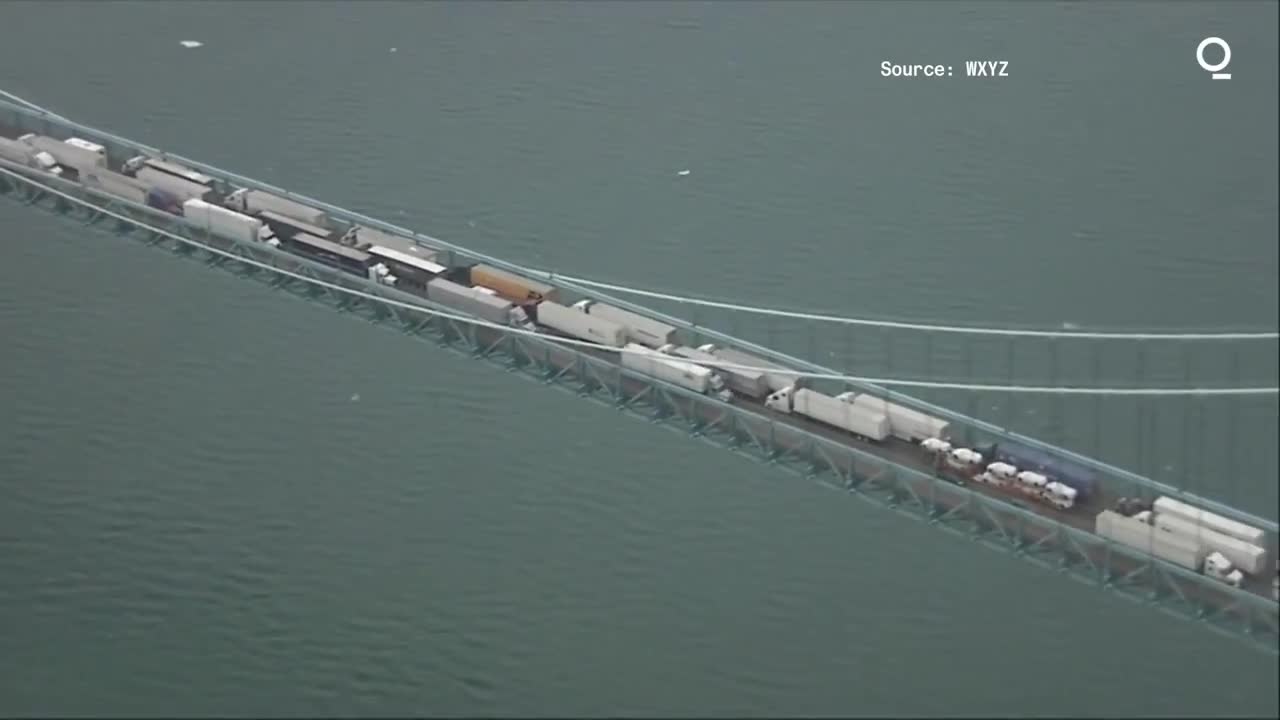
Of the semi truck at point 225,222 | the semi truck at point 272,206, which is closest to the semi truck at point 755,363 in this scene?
the semi truck at point 272,206

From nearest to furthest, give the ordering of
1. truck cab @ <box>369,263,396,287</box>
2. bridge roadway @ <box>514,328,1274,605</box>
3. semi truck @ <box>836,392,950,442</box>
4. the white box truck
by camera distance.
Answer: the white box truck < bridge roadway @ <box>514,328,1274,605</box> < semi truck @ <box>836,392,950,442</box> < truck cab @ <box>369,263,396,287</box>

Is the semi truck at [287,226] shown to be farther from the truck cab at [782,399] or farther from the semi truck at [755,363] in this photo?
the truck cab at [782,399]

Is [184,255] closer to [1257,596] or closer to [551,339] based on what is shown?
[551,339]

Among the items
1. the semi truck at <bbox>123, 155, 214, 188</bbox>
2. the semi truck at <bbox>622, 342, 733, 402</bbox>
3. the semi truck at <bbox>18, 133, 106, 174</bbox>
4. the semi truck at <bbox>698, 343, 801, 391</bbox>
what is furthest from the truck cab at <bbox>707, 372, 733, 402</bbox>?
the semi truck at <bbox>18, 133, 106, 174</bbox>

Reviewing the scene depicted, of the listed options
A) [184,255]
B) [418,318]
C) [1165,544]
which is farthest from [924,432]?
[184,255]

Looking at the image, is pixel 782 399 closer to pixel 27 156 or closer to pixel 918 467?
pixel 918 467

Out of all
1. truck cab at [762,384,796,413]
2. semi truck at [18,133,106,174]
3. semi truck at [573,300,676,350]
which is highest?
semi truck at [18,133,106,174]

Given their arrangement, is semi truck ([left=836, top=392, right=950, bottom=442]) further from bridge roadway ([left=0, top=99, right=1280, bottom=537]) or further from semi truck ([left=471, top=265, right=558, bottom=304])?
semi truck ([left=471, top=265, right=558, bottom=304])
